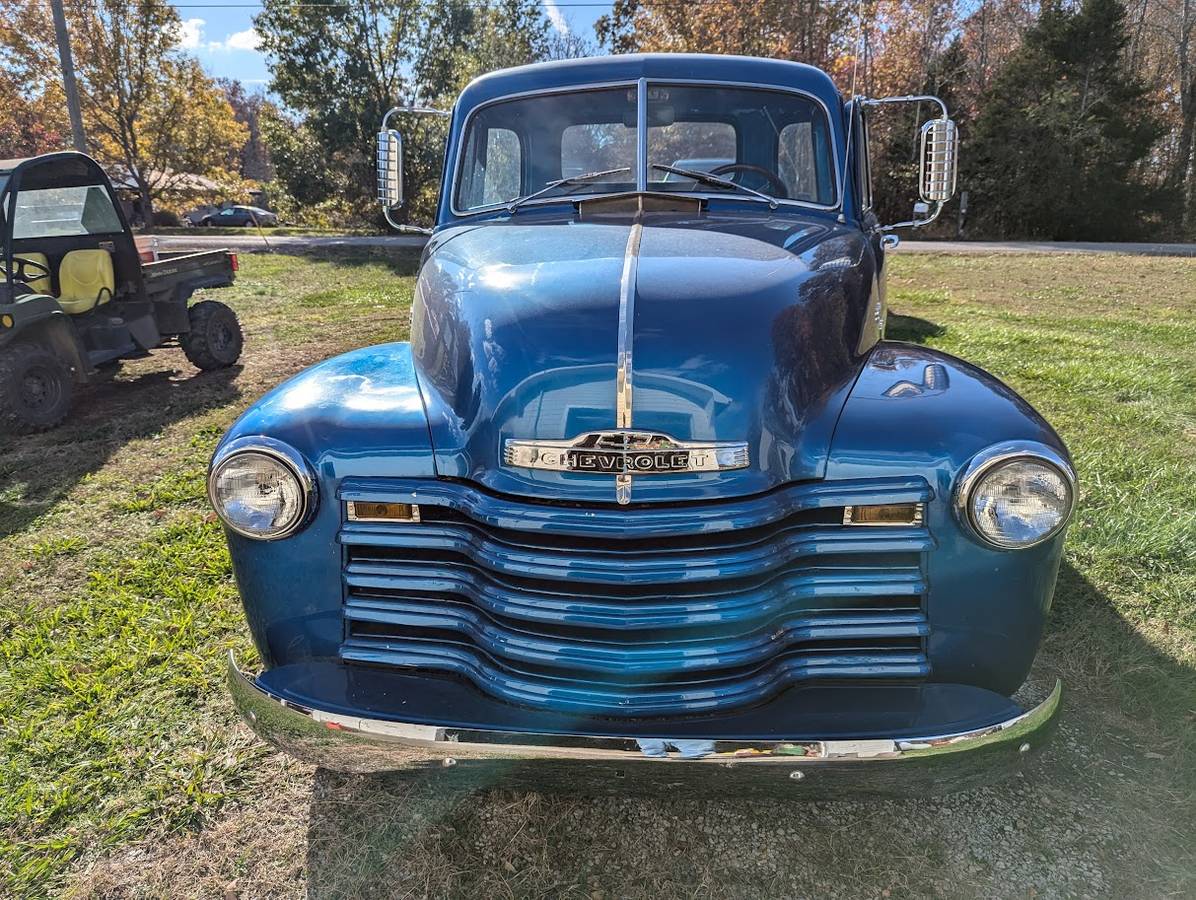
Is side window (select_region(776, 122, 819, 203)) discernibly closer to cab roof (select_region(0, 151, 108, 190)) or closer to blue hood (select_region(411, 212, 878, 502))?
blue hood (select_region(411, 212, 878, 502))

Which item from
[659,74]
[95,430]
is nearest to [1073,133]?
[659,74]

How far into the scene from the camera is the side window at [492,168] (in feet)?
12.1

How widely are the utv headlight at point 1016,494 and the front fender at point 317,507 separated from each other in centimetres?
141

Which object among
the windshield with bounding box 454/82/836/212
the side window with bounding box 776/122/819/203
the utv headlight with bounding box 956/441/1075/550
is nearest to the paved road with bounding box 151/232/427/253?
the windshield with bounding box 454/82/836/212

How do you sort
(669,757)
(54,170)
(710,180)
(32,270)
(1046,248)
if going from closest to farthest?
(669,757)
(710,180)
(54,170)
(32,270)
(1046,248)

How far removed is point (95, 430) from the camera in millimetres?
6258

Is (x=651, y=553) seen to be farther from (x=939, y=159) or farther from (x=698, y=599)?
(x=939, y=159)

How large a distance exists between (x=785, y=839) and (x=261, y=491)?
5.98 ft

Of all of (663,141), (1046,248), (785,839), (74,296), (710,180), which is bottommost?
(785,839)

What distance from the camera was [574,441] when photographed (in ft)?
6.97

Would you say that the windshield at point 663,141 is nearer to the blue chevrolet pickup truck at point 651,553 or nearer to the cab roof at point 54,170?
the blue chevrolet pickup truck at point 651,553

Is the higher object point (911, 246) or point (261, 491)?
point (261, 491)

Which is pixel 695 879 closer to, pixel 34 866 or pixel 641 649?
pixel 641 649

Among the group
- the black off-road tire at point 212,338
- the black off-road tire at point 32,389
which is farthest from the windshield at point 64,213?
the black off-road tire at point 32,389
